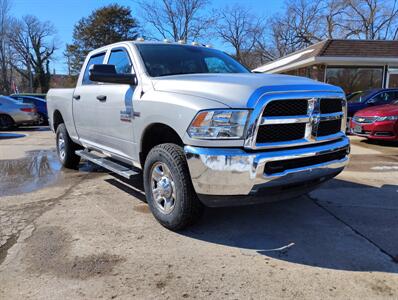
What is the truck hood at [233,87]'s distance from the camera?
3.15 meters

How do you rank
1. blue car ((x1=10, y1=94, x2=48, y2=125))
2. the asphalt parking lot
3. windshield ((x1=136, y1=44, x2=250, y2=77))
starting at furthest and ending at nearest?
1. blue car ((x1=10, y1=94, x2=48, y2=125))
2. windshield ((x1=136, y1=44, x2=250, y2=77))
3. the asphalt parking lot

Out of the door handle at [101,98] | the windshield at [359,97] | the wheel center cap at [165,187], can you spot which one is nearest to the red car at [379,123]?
the windshield at [359,97]

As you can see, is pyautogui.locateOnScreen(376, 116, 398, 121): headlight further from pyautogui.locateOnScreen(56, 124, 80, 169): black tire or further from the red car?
pyautogui.locateOnScreen(56, 124, 80, 169): black tire

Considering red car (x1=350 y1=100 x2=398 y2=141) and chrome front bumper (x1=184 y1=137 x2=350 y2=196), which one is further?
red car (x1=350 y1=100 x2=398 y2=141)

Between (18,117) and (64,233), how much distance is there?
1261cm

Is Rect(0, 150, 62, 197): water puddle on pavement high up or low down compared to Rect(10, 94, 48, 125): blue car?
down

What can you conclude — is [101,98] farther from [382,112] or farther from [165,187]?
[382,112]

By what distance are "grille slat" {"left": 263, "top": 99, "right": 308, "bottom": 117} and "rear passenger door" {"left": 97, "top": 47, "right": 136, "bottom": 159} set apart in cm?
164

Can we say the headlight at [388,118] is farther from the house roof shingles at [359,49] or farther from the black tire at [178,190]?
the house roof shingles at [359,49]

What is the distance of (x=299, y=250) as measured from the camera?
11.1ft

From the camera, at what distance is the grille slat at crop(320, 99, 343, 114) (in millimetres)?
3665

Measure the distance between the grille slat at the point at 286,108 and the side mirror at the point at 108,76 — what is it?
1664mm

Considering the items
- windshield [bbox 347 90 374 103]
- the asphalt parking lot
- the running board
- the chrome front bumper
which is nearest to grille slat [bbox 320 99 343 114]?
the chrome front bumper

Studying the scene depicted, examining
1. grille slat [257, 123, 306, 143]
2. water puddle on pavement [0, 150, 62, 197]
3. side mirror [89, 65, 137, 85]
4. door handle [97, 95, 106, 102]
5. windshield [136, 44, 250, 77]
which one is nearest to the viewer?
grille slat [257, 123, 306, 143]
